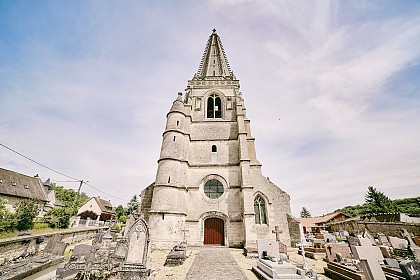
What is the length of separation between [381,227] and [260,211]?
15110 millimetres

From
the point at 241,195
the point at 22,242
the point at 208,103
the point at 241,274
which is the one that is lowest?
the point at 241,274

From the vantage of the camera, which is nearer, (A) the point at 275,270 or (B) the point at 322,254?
(A) the point at 275,270

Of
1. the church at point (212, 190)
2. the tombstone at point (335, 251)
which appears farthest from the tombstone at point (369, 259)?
the church at point (212, 190)

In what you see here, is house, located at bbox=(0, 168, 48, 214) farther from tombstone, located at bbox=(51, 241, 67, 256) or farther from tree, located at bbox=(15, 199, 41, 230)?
tombstone, located at bbox=(51, 241, 67, 256)

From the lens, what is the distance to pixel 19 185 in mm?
24250

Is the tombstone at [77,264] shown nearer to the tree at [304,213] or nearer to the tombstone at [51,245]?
the tombstone at [51,245]

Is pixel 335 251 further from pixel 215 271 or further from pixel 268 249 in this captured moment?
pixel 215 271

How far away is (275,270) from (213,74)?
69.8 feet

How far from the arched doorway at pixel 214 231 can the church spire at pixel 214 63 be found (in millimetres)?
15523

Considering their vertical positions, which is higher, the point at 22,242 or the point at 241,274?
the point at 22,242

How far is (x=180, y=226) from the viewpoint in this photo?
44.7 feet

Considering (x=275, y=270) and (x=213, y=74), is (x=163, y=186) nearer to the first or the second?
(x=275, y=270)

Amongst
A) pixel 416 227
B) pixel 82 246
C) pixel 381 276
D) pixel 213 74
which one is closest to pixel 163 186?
pixel 82 246

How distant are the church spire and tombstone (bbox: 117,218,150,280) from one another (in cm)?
1833
